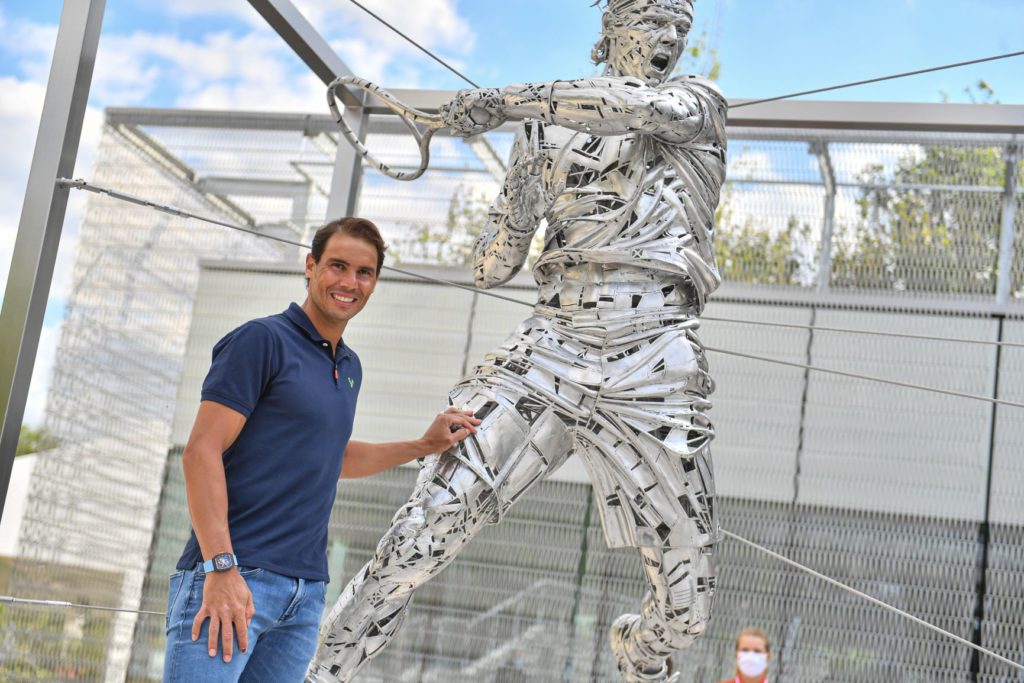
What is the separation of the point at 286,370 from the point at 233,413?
14 centimetres

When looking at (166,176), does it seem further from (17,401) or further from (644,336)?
(644,336)

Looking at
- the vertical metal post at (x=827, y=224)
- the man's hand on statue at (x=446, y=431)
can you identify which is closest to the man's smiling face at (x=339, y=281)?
the man's hand on statue at (x=446, y=431)

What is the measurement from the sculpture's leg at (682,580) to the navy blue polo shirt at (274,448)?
2.71 ft

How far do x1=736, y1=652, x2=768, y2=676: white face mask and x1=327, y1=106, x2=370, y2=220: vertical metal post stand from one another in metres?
1.91

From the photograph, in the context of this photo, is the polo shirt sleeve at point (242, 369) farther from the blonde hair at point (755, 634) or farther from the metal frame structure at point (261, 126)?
the blonde hair at point (755, 634)

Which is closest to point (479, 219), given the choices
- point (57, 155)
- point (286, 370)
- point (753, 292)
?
point (753, 292)

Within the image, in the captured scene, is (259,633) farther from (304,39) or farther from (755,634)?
(755,634)

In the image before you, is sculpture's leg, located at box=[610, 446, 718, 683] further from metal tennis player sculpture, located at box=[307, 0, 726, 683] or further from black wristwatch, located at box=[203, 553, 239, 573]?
black wristwatch, located at box=[203, 553, 239, 573]

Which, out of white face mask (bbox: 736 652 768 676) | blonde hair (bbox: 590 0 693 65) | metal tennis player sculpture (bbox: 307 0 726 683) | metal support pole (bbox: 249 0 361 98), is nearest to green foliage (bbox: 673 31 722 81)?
metal support pole (bbox: 249 0 361 98)

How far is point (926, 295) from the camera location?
13.4ft

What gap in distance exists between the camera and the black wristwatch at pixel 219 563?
177cm

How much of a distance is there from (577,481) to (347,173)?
1.36m

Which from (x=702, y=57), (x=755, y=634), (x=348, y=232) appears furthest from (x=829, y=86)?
(x=702, y=57)

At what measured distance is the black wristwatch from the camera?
69.7 inches
